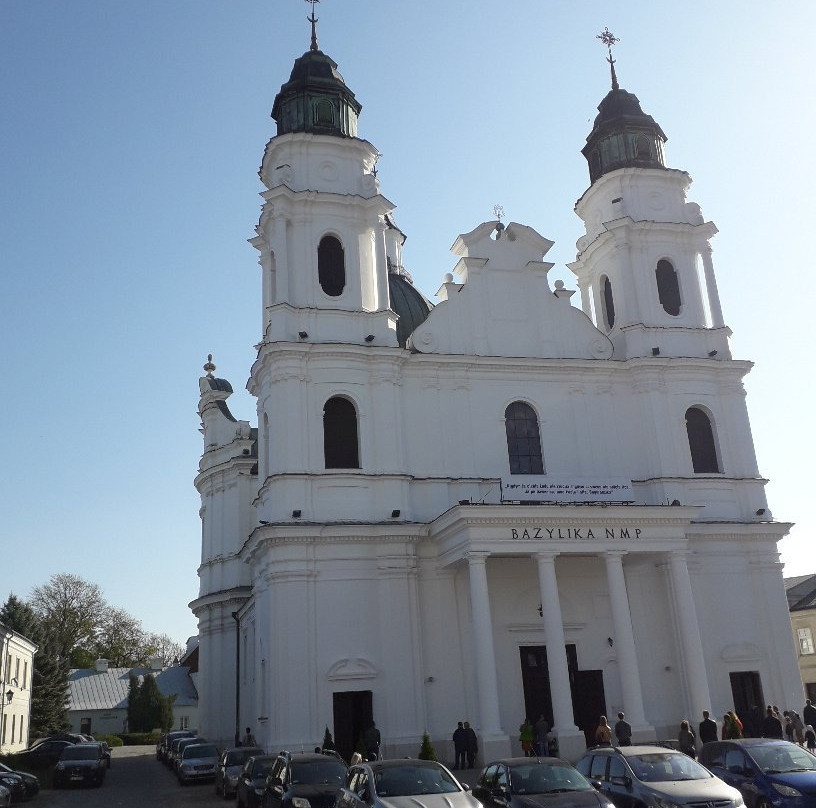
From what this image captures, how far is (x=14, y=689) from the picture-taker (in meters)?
46.2

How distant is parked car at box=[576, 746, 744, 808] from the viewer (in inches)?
519

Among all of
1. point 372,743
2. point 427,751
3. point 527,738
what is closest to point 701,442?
point 527,738

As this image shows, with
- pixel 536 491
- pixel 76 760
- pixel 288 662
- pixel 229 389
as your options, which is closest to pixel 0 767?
pixel 76 760

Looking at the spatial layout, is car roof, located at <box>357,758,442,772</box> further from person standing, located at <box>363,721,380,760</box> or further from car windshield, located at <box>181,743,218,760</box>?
car windshield, located at <box>181,743,218,760</box>

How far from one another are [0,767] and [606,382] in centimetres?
2233

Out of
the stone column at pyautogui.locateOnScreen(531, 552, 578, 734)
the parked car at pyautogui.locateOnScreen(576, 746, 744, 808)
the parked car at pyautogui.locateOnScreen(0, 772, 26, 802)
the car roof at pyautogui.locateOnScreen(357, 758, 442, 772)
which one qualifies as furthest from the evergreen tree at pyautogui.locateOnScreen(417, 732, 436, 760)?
the parked car at pyautogui.locateOnScreen(0, 772, 26, 802)

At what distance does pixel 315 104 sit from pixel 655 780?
88.3 ft

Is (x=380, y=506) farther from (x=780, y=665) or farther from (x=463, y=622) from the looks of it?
(x=780, y=665)

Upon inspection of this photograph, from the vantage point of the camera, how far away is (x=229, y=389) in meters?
47.9

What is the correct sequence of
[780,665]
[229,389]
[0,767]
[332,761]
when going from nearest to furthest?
[332,761] → [0,767] → [780,665] → [229,389]

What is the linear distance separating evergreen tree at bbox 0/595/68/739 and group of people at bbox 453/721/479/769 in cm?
3683

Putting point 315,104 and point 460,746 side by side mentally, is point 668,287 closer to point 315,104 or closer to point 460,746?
point 315,104

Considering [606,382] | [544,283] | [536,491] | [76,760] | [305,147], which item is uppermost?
[305,147]

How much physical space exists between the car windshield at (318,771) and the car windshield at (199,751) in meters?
14.1
